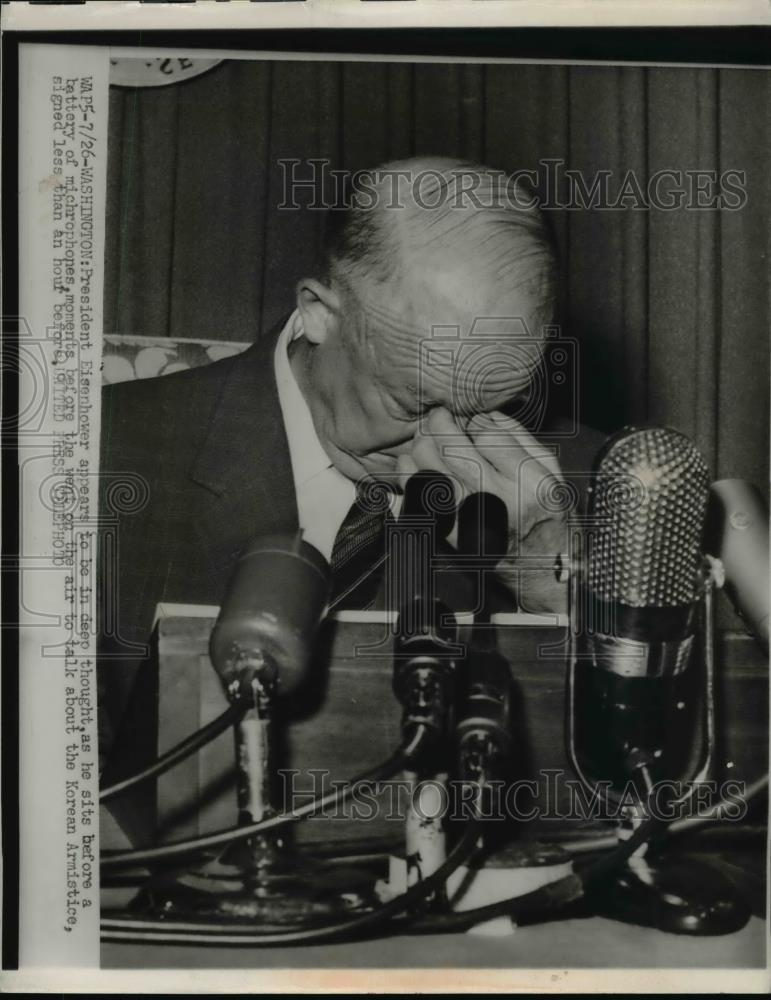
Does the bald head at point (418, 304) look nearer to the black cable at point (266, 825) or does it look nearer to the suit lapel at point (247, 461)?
the suit lapel at point (247, 461)

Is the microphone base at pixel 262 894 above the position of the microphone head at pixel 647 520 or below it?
below

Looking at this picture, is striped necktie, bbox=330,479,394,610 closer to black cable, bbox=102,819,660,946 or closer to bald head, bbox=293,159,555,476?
bald head, bbox=293,159,555,476

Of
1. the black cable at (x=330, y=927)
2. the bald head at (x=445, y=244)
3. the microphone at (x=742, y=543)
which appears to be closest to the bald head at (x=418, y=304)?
the bald head at (x=445, y=244)

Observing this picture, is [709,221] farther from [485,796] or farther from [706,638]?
[485,796]

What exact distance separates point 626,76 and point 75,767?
0.89 metres

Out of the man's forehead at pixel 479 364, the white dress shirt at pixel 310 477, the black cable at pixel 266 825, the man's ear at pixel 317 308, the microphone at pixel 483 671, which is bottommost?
the black cable at pixel 266 825

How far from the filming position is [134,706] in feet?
2.90

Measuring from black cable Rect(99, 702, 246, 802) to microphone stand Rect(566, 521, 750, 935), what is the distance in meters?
0.33

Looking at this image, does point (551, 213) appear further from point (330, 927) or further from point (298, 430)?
point (330, 927)

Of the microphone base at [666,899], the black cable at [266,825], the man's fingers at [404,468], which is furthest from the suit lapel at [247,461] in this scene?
the microphone base at [666,899]

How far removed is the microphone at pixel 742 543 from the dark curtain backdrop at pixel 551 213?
24 millimetres

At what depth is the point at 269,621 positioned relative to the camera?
32.8 inches

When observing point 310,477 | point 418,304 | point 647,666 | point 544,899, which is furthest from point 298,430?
point 544,899

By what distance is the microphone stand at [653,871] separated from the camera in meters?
0.88
